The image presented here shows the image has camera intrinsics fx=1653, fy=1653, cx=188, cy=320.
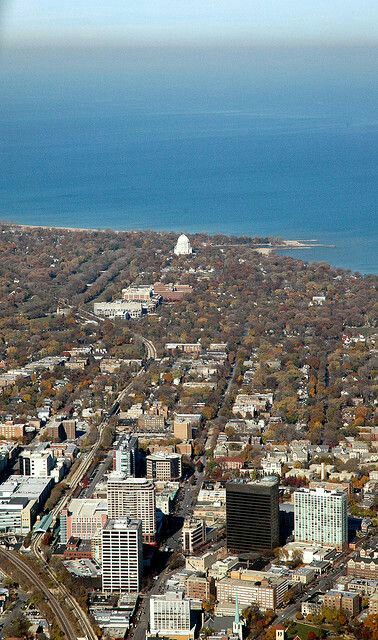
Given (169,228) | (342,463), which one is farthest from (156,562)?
(169,228)

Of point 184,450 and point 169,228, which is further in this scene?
point 169,228

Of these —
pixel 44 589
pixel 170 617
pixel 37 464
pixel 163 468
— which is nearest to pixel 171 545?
pixel 44 589

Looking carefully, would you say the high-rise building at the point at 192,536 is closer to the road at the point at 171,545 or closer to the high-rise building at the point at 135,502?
the road at the point at 171,545

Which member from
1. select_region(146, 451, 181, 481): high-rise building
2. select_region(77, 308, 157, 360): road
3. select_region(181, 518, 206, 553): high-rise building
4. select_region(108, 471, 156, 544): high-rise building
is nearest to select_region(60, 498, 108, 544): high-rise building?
select_region(108, 471, 156, 544): high-rise building

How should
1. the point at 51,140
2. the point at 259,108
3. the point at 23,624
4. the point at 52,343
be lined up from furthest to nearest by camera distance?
the point at 259,108 < the point at 51,140 < the point at 52,343 < the point at 23,624

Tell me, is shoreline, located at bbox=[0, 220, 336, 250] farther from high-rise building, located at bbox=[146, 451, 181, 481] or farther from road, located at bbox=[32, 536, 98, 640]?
road, located at bbox=[32, 536, 98, 640]

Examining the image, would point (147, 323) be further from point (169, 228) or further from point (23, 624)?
point (23, 624)

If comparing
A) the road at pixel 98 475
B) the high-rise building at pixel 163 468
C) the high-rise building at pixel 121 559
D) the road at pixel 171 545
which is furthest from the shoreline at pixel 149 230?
the high-rise building at pixel 121 559
